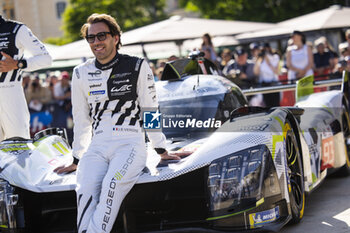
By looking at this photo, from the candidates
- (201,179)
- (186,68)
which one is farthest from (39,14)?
(201,179)

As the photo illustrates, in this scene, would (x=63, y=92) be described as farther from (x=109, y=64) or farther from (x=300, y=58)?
(x=109, y=64)

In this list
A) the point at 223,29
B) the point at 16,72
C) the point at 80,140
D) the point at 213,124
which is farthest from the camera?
the point at 223,29

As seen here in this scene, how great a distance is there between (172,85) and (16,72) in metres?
1.60

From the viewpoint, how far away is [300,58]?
1247cm

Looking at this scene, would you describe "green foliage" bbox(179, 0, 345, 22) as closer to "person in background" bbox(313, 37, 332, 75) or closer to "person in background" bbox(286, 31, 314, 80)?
"person in background" bbox(313, 37, 332, 75)

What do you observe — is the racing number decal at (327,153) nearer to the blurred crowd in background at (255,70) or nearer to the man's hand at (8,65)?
the blurred crowd in background at (255,70)

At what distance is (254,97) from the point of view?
39.2ft

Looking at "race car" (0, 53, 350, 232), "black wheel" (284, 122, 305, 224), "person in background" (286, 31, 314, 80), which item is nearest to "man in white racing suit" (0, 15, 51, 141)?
"race car" (0, 53, 350, 232)

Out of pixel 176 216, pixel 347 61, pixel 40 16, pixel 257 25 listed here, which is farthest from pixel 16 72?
pixel 40 16

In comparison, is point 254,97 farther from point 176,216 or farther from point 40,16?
point 40,16

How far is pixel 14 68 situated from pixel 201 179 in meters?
2.69

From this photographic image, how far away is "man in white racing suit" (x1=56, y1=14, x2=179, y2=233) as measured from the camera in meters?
4.93

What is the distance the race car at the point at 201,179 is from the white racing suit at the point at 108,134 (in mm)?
146

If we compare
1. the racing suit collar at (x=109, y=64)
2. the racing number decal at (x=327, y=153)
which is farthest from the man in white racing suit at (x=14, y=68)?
the racing number decal at (x=327, y=153)
